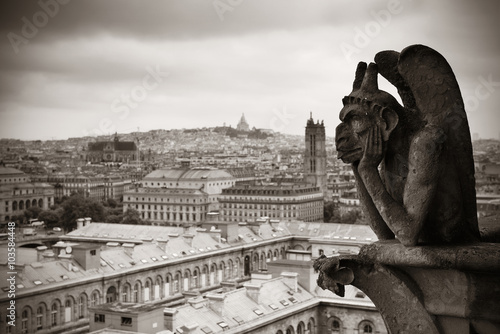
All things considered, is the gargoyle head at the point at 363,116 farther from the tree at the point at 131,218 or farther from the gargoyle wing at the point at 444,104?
the tree at the point at 131,218

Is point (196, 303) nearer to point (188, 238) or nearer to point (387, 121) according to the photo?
point (188, 238)

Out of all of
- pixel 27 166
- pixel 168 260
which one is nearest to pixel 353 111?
pixel 168 260

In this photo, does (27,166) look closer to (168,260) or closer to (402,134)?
(168,260)

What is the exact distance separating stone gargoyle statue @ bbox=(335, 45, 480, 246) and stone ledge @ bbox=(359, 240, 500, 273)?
0.10m

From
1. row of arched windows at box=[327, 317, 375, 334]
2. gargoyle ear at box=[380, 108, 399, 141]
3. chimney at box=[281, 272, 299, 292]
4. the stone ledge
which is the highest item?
gargoyle ear at box=[380, 108, 399, 141]

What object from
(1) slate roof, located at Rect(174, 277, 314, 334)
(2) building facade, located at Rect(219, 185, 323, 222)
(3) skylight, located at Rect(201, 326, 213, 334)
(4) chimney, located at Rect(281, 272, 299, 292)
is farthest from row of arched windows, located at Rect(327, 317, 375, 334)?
(2) building facade, located at Rect(219, 185, 323, 222)

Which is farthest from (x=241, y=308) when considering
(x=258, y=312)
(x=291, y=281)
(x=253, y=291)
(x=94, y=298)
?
(x=94, y=298)

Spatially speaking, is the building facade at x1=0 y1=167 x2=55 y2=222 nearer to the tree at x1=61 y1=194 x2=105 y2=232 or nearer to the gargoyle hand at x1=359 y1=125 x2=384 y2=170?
the tree at x1=61 y1=194 x2=105 y2=232

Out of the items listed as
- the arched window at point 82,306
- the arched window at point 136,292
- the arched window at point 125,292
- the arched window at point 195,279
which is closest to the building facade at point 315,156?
the arched window at point 195,279

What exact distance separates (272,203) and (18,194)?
3802 centimetres

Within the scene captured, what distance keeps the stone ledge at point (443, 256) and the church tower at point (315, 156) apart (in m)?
136

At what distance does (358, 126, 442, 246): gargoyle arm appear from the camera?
5152 mm

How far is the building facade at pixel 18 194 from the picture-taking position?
105312mm

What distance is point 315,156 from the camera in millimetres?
144375
